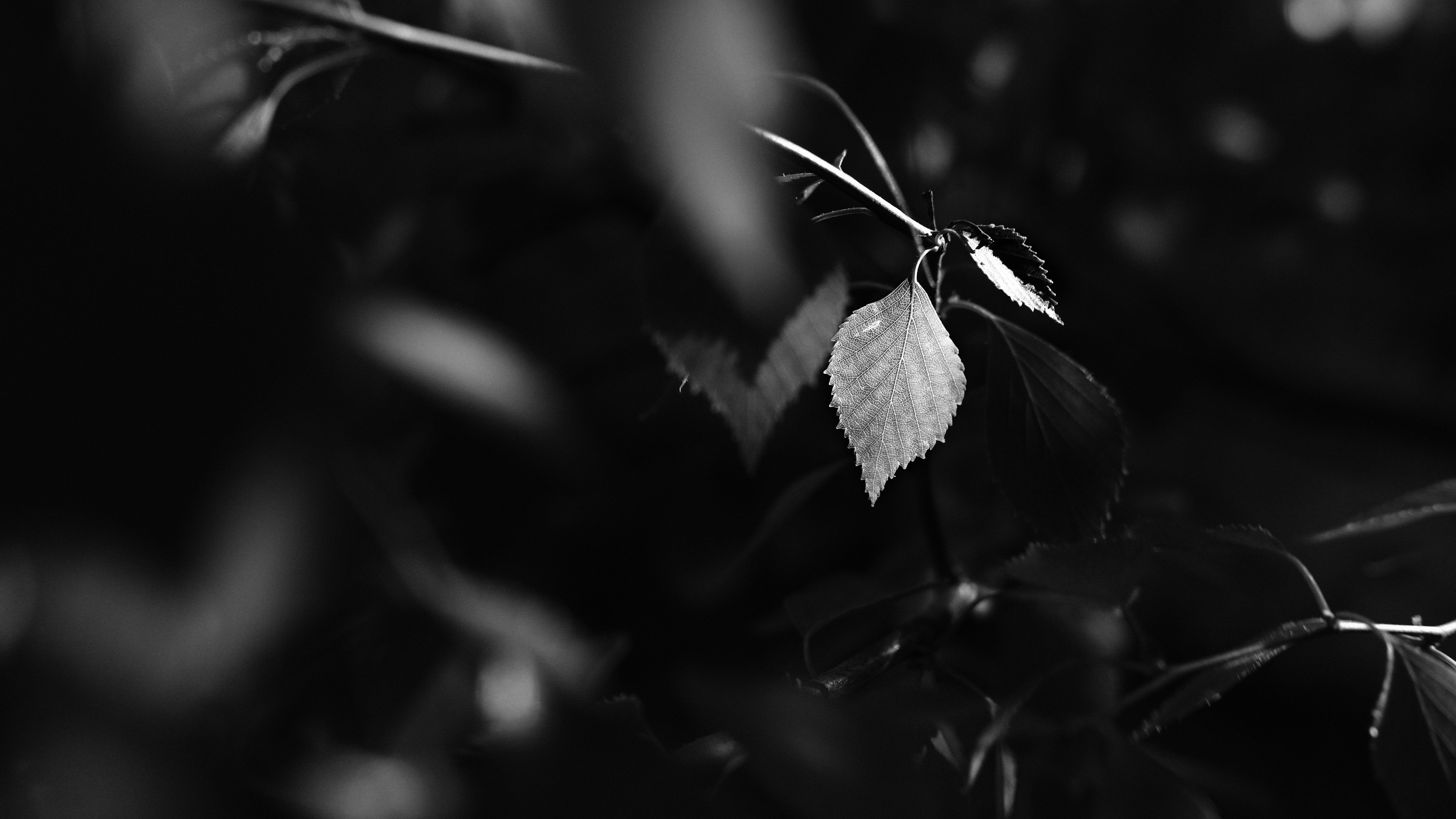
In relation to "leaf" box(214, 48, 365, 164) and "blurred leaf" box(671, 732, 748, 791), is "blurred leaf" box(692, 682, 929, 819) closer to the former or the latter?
"blurred leaf" box(671, 732, 748, 791)

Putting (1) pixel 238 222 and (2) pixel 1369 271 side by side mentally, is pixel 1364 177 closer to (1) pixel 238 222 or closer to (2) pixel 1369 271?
(2) pixel 1369 271

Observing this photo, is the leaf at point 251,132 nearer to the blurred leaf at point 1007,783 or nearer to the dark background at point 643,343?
the dark background at point 643,343

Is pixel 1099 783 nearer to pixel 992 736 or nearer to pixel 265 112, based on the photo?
pixel 992 736

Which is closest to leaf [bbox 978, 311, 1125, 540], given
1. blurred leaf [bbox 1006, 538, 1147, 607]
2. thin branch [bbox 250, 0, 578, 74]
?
blurred leaf [bbox 1006, 538, 1147, 607]

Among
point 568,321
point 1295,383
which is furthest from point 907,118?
point 1295,383

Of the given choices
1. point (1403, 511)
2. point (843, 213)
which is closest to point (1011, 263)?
point (843, 213)

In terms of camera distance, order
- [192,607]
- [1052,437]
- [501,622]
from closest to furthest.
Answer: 1. [192,607]
2. [1052,437]
3. [501,622]
